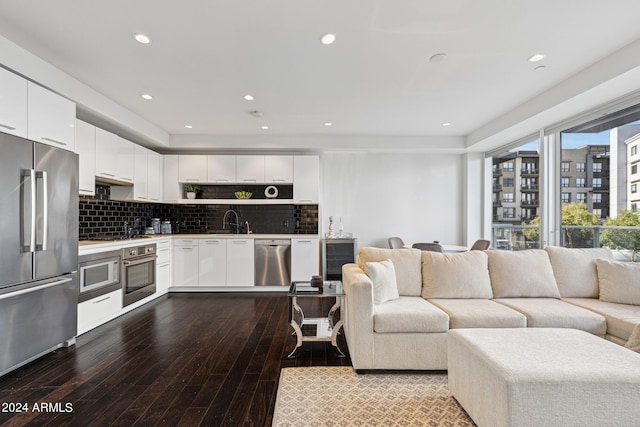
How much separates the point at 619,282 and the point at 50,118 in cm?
535

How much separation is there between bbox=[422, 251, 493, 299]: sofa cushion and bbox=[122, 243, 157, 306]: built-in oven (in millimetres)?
3557

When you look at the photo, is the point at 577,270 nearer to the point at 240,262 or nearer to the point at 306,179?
the point at 306,179

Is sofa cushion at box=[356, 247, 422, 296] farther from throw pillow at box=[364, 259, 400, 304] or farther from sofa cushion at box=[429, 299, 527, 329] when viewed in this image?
sofa cushion at box=[429, 299, 527, 329]

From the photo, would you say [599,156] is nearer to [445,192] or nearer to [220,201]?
[445,192]

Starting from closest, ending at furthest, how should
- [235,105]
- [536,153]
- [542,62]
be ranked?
1. [542,62]
2. [235,105]
3. [536,153]

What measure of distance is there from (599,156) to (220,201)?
5338mm

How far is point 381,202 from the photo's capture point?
5691 millimetres

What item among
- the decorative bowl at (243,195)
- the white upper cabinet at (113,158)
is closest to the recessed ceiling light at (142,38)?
the white upper cabinet at (113,158)

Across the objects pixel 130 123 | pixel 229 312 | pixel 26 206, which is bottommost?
pixel 229 312

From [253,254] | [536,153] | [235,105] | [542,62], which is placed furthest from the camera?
[253,254]

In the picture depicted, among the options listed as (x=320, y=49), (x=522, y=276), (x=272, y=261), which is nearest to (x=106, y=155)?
(x=272, y=261)

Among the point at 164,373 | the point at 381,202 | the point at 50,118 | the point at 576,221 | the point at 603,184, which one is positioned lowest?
the point at 164,373

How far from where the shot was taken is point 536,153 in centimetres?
427

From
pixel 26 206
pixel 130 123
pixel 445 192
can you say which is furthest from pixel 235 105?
pixel 445 192
